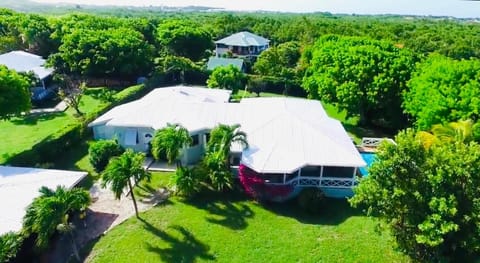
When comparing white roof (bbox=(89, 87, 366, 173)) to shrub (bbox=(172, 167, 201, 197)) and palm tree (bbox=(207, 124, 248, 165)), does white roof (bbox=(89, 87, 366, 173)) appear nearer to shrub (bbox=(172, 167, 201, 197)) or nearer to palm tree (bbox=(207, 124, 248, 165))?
palm tree (bbox=(207, 124, 248, 165))

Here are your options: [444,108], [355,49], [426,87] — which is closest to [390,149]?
[444,108]

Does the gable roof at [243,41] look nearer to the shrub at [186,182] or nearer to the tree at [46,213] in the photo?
the shrub at [186,182]

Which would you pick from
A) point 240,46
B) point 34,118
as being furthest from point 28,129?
point 240,46

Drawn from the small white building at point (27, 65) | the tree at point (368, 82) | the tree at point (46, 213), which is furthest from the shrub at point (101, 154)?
the small white building at point (27, 65)

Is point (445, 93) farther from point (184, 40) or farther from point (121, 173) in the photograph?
point (184, 40)

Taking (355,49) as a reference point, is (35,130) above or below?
below

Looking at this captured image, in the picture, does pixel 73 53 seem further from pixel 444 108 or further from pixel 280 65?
pixel 444 108

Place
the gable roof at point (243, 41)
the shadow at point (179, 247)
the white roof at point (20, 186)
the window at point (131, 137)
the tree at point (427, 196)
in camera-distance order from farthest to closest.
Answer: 1. the gable roof at point (243, 41)
2. the window at point (131, 137)
3. the shadow at point (179, 247)
4. the white roof at point (20, 186)
5. the tree at point (427, 196)
